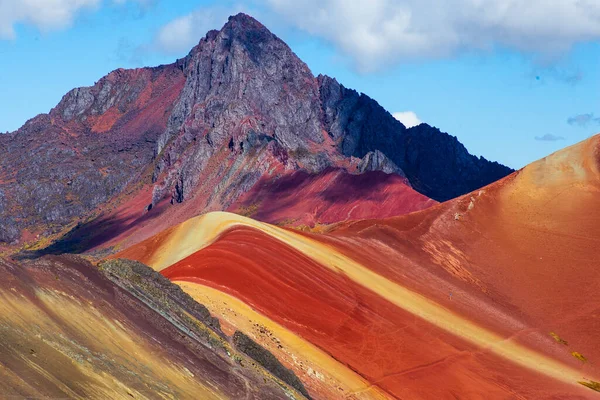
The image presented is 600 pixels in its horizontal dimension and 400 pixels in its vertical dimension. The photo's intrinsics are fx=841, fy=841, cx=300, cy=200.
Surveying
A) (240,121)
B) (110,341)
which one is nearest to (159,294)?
(110,341)

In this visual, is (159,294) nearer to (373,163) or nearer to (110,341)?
(110,341)

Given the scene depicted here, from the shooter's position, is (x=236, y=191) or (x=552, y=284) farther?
(x=236, y=191)

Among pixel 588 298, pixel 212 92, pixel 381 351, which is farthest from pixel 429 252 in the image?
pixel 212 92

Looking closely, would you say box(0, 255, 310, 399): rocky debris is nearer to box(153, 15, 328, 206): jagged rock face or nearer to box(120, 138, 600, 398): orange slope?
box(120, 138, 600, 398): orange slope

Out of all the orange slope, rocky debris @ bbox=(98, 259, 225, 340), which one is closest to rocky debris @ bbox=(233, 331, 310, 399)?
rocky debris @ bbox=(98, 259, 225, 340)

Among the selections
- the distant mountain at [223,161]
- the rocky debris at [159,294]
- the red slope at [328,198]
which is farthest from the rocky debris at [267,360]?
the distant mountain at [223,161]

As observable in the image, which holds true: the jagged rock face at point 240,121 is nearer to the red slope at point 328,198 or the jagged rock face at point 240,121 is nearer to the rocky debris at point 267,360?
the red slope at point 328,198

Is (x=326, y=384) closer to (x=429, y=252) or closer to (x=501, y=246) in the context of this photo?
(x=429, y=252)

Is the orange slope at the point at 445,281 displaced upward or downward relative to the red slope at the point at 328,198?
downward

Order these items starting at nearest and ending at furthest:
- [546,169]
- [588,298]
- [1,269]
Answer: [1,269] < [588,298] < [546,169]
